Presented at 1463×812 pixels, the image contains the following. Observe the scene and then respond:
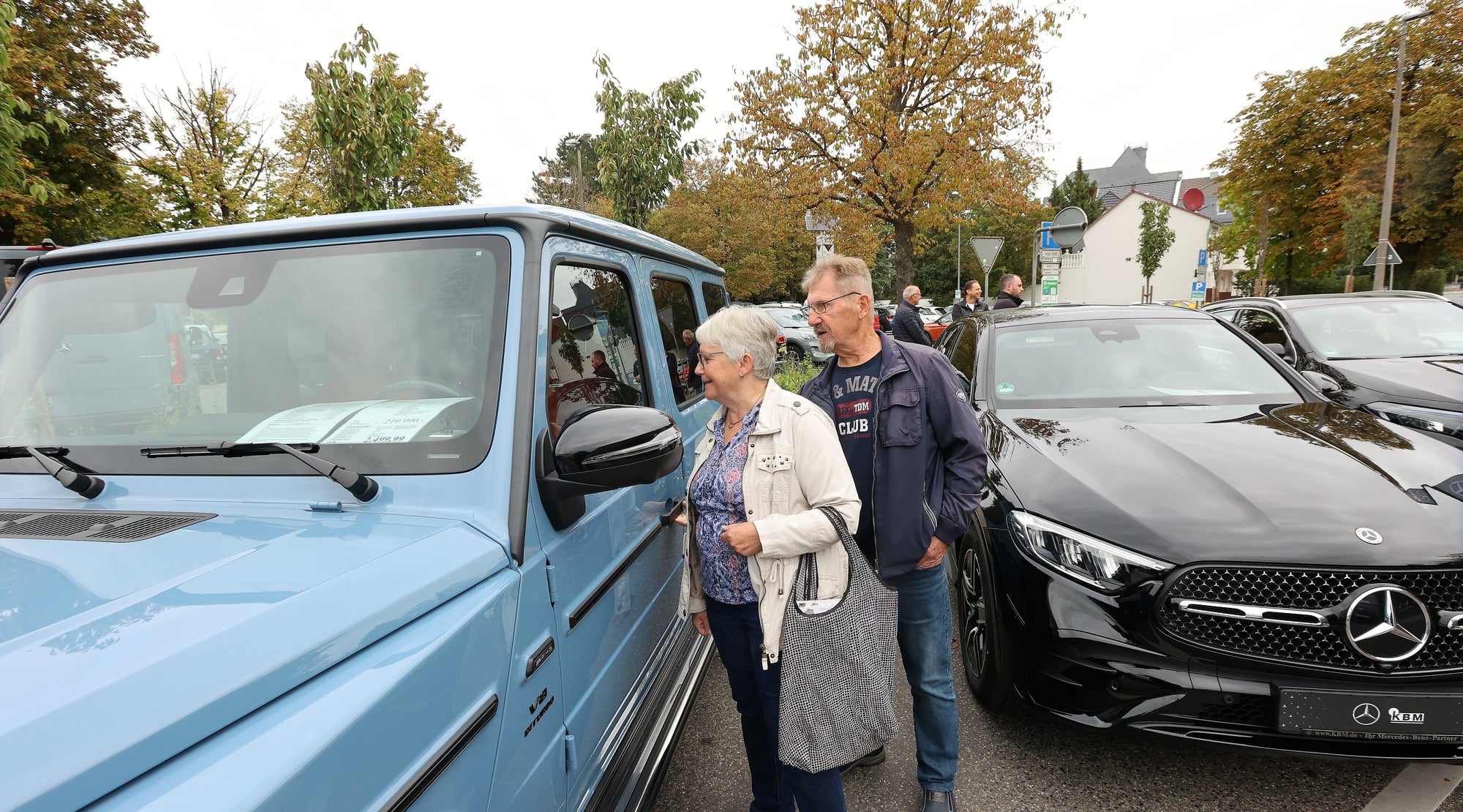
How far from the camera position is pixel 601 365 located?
2234 millimetres

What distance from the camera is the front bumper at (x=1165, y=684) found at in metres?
2.12

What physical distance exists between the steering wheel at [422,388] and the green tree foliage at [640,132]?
769cm

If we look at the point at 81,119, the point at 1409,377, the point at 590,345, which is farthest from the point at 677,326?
the point at 81,119

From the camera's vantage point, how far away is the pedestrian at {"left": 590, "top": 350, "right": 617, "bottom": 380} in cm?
216

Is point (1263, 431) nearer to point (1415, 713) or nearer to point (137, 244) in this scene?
point (1415, 713)

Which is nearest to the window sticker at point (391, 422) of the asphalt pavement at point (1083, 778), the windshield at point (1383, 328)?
the asphalt pavement at point (1083, 778)

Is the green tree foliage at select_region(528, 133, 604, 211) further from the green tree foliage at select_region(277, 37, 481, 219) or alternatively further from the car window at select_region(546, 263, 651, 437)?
the car window at select_region(546, 263, 651, 437)

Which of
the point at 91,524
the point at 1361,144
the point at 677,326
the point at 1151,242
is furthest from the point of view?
the point at 1151,242

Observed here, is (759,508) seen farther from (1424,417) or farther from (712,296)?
(1424,417)

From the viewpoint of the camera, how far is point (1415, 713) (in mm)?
2082

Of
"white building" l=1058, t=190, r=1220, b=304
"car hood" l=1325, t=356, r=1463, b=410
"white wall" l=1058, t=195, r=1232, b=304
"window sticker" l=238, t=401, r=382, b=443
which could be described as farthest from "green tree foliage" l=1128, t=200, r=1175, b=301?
"window sticker" l=238, t=401, r=382, b=443

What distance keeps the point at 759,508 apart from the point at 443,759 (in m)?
0.96

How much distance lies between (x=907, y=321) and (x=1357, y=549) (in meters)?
7.56

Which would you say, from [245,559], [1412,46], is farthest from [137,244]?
[1412,46]
